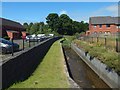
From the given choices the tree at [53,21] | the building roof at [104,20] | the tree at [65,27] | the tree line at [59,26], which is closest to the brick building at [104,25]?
the building roof at [104,20]

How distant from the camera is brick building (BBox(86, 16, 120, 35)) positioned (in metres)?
96.6

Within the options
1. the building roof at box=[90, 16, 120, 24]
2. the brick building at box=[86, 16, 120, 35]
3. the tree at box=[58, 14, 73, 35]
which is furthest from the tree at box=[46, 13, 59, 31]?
the brick building at box=[86, 16, 120, 35]

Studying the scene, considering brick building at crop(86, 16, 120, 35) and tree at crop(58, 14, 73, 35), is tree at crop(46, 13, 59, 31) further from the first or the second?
brick building at crop(86, 16, 120, 35)

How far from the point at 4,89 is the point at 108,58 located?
8.93 meters

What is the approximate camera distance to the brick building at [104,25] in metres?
96.6

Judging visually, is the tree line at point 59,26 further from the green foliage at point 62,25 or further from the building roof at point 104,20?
the building roof at point 104,20

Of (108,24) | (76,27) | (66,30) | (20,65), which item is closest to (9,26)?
(108,24)

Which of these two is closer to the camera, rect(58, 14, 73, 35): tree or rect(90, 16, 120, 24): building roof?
rect(90, 16, 120, 24): building roof

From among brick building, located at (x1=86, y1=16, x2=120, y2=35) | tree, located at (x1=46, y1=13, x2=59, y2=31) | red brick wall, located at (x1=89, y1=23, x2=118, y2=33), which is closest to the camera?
brick building, located at (x1=86, y1=16, x2=120, y2=35)

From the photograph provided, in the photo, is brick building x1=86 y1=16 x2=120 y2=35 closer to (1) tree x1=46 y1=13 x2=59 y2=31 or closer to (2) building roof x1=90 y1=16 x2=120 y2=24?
(2) building roof x1=90 y1=16 x2=120 y2=24

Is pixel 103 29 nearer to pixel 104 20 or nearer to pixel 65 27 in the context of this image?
pixel 104 20

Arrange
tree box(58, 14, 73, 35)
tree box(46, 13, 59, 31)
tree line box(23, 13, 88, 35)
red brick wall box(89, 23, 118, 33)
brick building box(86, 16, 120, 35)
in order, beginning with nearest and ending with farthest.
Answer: brick building box(86, 16, 120, 35), red brick wall box(89, 23, 118, 33), tree box(58, 14, 73, 35), tree line box(23, 13, 88, 35), tree box(46, 13, 59, 31)

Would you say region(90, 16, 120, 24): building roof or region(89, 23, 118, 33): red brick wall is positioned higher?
region(90, 16, 120, 24): building roof

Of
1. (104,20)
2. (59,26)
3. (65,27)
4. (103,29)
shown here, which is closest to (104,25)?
(103,29)
